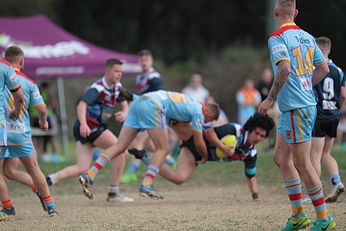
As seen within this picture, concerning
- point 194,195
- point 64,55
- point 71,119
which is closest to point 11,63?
point 194,195

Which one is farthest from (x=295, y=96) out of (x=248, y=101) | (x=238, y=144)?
(x=248, y=101)

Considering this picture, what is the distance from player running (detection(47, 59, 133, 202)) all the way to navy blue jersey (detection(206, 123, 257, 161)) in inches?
53.5

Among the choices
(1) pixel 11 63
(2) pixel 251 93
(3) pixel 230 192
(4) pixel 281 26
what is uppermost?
(4) pixel 281 26

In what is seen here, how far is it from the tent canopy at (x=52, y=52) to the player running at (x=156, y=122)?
324 inches

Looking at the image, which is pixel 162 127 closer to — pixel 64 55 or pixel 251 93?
pixel 64 55

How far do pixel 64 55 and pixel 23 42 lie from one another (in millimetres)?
1127

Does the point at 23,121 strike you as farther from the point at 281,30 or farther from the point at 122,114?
the point at 281,30

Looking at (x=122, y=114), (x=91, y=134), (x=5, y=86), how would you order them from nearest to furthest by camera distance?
(x=5, y=86)
(x=91, y=134)
(x=122, y=114)

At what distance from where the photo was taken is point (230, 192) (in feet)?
40.4

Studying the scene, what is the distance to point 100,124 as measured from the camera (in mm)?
11711

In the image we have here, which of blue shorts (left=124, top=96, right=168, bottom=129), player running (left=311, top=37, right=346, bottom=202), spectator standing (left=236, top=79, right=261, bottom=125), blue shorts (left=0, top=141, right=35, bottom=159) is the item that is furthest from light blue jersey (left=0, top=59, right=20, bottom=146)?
spectator standing (left=236, top=79, right=261, bottom=125)

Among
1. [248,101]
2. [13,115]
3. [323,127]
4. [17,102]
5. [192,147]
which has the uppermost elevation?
[17,102]

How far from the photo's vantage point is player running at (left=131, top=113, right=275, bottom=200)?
10648mm

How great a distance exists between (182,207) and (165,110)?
1342 millimetres
